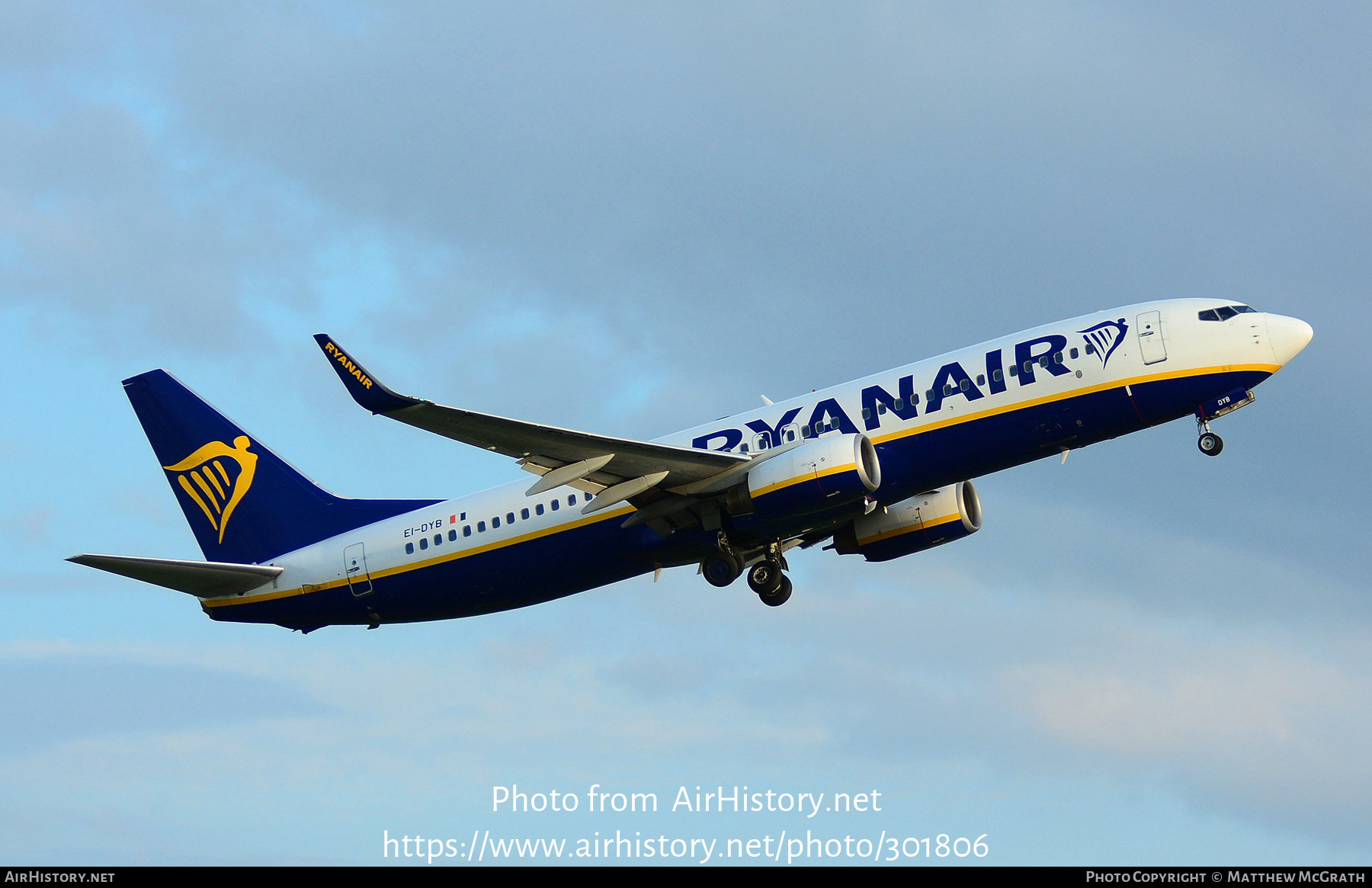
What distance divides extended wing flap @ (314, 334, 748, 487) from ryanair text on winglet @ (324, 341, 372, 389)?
0.05ft

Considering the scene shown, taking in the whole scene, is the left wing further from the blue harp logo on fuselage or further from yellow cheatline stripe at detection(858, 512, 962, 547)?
the blue harp logo on fuselage

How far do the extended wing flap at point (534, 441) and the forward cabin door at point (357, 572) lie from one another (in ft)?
29.0

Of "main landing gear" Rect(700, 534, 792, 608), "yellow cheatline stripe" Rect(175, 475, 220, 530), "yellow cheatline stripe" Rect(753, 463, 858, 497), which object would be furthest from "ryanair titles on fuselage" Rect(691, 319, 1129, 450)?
"yellow cheatline stripe" Rect(175, 475, 220, 530)

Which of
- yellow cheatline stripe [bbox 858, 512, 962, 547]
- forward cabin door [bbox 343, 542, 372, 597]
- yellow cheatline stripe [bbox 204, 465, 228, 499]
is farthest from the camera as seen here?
yellow cheatline stripe [bbox 204, 465, 228, 499]

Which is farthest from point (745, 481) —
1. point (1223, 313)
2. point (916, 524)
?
point (1223, 313)

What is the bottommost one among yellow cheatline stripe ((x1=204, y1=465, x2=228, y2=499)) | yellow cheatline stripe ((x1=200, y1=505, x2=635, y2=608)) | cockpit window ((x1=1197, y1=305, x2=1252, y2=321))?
yellow cheatline stripe ((x1=200, y1=505, x2=635, y2=608))

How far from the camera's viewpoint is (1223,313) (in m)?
35.6

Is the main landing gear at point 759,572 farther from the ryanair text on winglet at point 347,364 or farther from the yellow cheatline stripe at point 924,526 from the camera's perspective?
the ryanair text on winglet at point 347,364

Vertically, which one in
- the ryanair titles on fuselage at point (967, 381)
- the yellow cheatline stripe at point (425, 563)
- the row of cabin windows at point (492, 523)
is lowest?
the yellow cheatline stripe at point (425, 563)

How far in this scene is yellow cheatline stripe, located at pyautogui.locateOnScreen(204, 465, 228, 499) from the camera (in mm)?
43781

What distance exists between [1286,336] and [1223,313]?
1.62 m

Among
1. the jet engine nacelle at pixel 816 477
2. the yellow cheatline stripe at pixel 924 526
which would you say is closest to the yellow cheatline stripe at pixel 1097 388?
the jet engine nacelle at pixel 816 477

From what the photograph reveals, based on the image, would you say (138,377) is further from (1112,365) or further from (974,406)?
(1112,365)

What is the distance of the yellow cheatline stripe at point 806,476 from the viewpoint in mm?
33938
